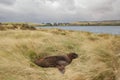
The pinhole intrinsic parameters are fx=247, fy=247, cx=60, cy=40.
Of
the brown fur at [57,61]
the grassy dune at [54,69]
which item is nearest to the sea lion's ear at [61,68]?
Result: the brown fur at [57,61]

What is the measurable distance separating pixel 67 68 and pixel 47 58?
28.8 inches

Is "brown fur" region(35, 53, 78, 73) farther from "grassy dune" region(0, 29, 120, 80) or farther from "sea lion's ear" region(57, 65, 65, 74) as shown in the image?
"grassy dune" region(0, 29, 120, 80)

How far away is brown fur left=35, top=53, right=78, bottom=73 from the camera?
21.0ft

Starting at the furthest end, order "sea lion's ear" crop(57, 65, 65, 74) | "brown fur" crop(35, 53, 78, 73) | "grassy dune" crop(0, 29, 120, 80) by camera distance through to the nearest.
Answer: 1. "brown fur" crop(35, 53, 78, 73)
2. "sea lion's ear" crop(57, 65, 65, 74)
3. "grassy dune" crop(0, 29, 120, 80)

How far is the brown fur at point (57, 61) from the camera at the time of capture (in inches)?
252

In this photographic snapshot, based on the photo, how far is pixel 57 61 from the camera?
665 centimetres

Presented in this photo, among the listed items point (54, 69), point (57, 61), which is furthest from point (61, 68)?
point (57, 61)

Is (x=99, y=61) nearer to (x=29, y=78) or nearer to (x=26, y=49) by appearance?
(x=29, y=78)

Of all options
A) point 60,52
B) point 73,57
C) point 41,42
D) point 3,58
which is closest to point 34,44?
point 41,42

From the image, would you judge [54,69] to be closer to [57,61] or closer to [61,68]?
[61,68]

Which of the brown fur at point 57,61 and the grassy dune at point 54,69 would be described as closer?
the grassy dune at point 54,69

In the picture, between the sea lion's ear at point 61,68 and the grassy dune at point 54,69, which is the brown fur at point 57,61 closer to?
the sea lion's ear at point 61,68

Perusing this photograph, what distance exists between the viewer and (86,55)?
686cm

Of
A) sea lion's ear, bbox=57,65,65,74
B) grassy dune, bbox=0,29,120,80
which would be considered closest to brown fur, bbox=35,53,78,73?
sea lion's ear, bbox=57,65,65,74
